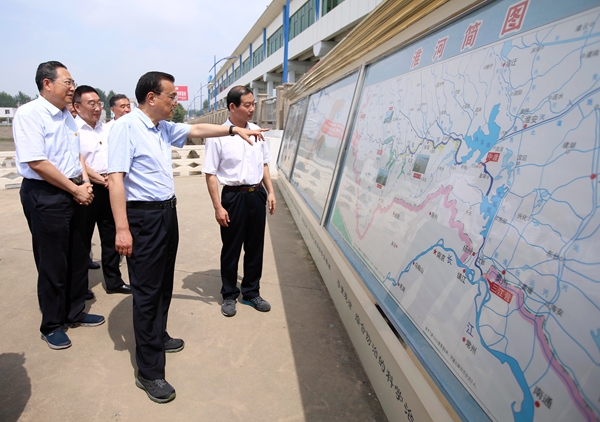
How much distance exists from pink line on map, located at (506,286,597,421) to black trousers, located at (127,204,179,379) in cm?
185

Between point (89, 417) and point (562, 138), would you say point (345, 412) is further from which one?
point (562, 138)

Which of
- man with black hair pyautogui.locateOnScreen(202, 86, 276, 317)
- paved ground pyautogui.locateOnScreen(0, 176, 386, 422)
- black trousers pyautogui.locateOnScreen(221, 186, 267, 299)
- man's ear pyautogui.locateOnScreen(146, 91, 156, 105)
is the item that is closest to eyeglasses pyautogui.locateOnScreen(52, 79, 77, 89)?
man's ear pyautogui.locateOnScreen(146, 91, 156, 105)

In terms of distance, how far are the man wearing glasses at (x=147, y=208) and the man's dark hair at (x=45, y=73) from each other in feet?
2.76

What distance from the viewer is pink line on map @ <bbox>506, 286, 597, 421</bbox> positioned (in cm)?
100

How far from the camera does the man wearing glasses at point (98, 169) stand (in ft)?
11.3

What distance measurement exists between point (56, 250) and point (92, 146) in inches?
50.3

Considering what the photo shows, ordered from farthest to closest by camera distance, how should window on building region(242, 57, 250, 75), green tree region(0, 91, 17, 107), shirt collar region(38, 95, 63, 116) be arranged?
green tree region(0, 91, 17, 107), window on building region(242, 57, 250, 75), shirt collar region(38, 95, 63, 116)

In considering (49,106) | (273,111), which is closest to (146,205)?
(49,106)

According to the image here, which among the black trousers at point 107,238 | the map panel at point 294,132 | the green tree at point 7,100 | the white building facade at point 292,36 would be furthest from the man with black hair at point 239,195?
the green tree at point 7,100

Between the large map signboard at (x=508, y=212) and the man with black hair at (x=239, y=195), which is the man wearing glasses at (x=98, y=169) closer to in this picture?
the man with black hair at (x=239, y=195)

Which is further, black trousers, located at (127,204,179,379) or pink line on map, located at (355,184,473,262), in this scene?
black trousers, located at (127,204,179,379)

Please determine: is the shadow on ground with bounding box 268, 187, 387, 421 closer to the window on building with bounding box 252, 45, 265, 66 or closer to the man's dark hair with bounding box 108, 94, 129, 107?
the man's dark hair with bounding box 108, 94, 129, 107

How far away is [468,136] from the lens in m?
1.68

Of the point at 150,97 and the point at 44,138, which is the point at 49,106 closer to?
the point at 44,138
